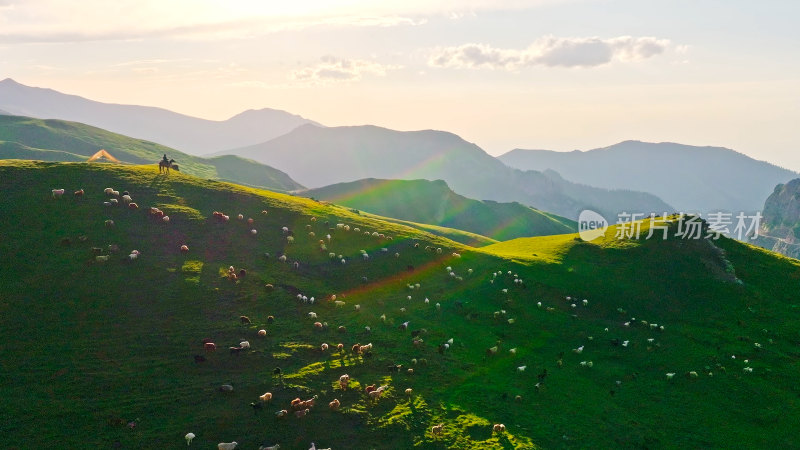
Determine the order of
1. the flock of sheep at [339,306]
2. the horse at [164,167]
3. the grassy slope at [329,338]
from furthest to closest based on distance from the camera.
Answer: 1. the horse at [164,167]
2. the flock of sheep at [339,306]
3. the grassy slope at [329,338]

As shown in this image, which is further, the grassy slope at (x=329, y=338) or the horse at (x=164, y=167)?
the horse at (x=164, y=167)

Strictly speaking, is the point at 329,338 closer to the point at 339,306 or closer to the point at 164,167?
the point at 339,306

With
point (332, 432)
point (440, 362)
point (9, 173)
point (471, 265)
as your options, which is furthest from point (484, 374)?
point (9, 173)

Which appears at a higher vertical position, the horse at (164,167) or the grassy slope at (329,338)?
the horse at (164,167)

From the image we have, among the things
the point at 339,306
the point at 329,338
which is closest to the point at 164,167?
the point at 339,306

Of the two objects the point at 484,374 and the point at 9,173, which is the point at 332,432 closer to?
the point at 484,374

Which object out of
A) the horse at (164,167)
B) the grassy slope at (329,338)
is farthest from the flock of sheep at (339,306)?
the horse at (164,167)

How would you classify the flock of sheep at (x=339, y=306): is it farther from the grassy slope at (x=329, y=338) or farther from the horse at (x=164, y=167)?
the horse at (x=164, y=167)

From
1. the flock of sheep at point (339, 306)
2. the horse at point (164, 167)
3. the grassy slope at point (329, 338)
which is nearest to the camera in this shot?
the grassy slope at point (329, 338)
